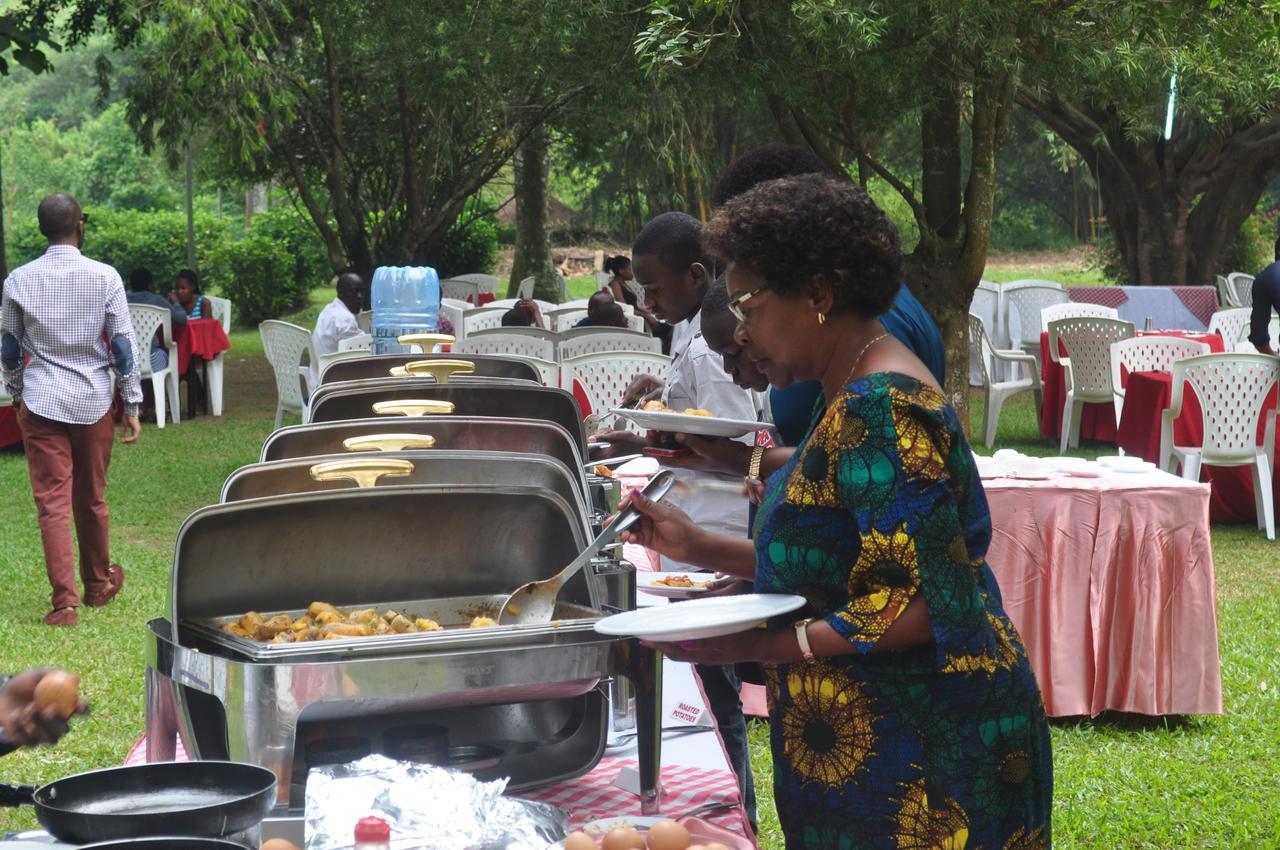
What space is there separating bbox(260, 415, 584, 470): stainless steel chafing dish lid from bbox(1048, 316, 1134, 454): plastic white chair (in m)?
8.95

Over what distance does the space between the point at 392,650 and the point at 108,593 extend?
18.6ft

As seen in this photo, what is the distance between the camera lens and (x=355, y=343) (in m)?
10.2

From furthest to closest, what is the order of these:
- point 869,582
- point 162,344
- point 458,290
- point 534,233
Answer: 1. point 534,233
2. point 458,290
3. point 162,344
4. point 869,582

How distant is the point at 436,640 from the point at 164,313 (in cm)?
1268

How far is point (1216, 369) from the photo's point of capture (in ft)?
28.1

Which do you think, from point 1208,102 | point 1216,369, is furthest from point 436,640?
point 1208,102

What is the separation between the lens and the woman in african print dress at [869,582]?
1798 mm

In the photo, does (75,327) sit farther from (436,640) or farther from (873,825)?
(873,825)

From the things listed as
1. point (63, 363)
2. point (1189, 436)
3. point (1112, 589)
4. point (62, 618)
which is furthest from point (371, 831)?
point (1189, 436)

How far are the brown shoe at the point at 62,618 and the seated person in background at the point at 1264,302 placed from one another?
7.03 metres

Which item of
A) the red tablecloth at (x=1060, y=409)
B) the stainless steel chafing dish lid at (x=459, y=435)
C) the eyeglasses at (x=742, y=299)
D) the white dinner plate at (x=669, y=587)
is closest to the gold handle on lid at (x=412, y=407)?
the stainless steel chafing dish lid at (x=459, y=435)

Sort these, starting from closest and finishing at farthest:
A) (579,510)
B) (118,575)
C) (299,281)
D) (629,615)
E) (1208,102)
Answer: (629,615), (579,510), (118,575), (1208,102), (299,281)

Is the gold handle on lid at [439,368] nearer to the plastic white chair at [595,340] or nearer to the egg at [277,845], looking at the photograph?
the egg at [277,845]

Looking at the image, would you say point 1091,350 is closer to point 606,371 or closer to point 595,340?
point 595,340
